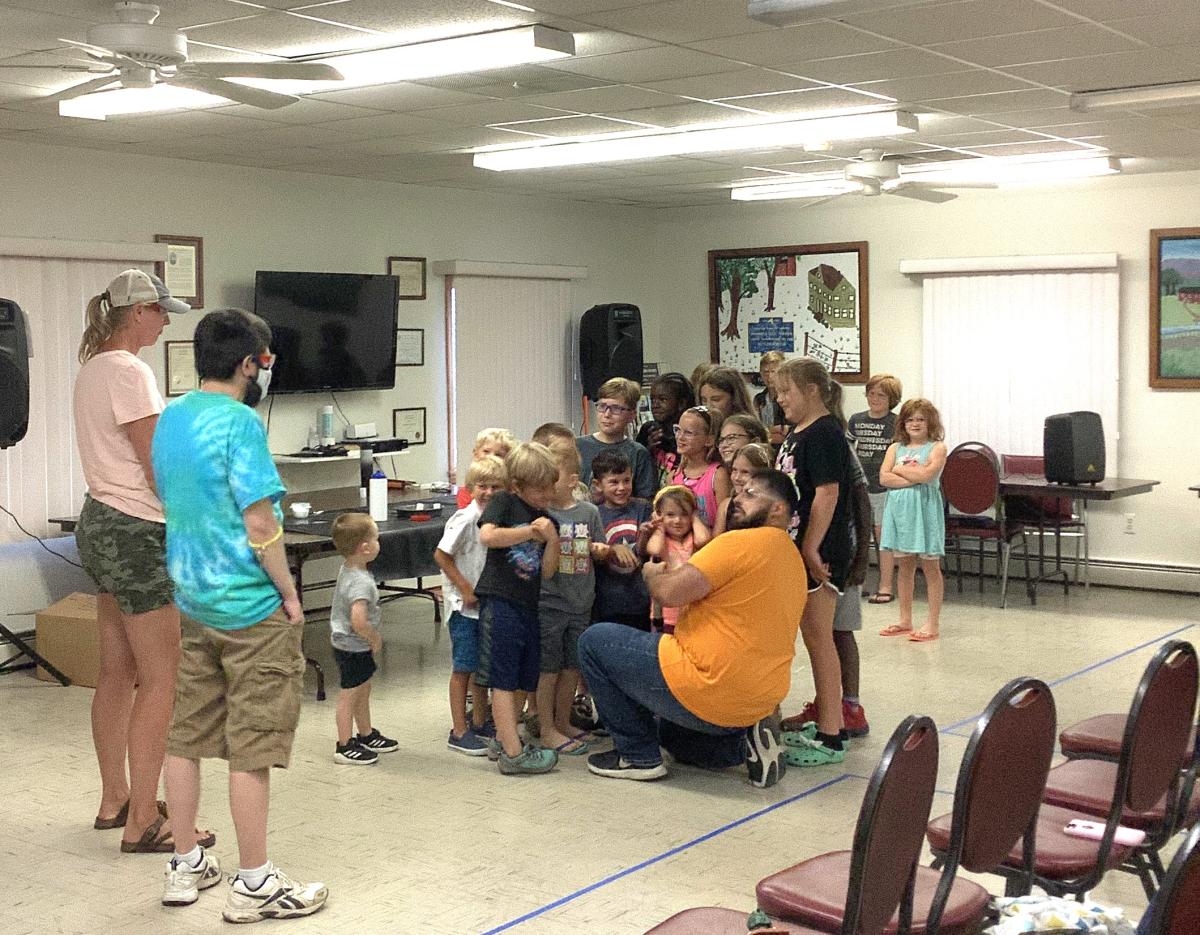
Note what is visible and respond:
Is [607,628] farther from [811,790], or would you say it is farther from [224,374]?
[224,374]

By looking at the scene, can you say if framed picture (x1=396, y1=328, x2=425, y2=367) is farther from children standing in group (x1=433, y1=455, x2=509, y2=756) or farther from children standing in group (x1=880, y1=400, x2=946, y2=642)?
children standing in group (x1=433, y1=455, x2=509, y2=756)

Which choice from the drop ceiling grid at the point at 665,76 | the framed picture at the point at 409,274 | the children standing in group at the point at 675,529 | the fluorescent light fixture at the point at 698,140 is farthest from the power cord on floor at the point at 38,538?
the children standing in group at the point at 675,529

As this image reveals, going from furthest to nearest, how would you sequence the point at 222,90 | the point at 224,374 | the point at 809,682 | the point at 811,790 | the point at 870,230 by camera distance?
the point at 870,230 → the point at 809,682 → the point at 811,790 → the point at 222,90 → the point at 224,374

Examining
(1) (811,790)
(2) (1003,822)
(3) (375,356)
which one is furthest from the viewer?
(3) (375,356)

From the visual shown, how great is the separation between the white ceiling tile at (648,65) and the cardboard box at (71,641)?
348 cm

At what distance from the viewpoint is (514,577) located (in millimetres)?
5090

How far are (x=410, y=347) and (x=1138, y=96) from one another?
193 inches

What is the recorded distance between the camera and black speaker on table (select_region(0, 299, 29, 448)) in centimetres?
560

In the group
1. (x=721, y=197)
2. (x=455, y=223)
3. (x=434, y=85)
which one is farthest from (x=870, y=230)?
(x=434, y=85)

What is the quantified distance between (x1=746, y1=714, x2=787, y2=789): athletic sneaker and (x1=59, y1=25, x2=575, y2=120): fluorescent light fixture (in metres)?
2.48

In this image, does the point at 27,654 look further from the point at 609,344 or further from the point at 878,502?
the point at 878,502

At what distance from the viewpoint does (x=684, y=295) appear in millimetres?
11414

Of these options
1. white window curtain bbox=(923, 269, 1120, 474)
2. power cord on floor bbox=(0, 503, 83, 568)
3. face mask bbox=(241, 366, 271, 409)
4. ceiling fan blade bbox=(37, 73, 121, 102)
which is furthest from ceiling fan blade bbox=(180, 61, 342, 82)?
white window curtain bbox=(923, 269, 1120, 474)

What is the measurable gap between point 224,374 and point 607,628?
1782 millimetres
